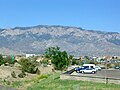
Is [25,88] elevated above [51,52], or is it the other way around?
[51,52]

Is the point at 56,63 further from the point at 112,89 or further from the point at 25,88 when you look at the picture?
the point at 112,89

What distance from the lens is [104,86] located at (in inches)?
1625

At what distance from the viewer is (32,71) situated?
86.9 meters

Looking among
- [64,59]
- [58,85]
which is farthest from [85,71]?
[58,85]

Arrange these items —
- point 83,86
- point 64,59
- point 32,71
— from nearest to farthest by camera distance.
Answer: point 83,86 < point 64,59 < point 32,71

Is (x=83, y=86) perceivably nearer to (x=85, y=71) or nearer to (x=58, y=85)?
(x=58, y=85)

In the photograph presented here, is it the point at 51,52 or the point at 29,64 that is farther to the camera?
the point at 29,64

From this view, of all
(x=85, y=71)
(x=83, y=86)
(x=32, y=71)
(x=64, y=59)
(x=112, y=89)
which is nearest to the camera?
(x=112, y=89)

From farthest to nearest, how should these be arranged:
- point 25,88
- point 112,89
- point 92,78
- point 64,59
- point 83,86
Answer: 1. point 64,59
2. point 25,88
3. point 92,78
4. point 83,86
5. point 112,89

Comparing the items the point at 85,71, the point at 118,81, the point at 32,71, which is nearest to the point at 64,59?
the point at 85,71

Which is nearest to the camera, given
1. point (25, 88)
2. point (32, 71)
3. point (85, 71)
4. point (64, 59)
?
point (25, 88)

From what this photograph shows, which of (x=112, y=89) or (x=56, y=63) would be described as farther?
(x=56, y=63)

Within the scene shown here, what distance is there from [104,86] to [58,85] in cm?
760

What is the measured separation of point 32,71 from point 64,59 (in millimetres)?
17450
